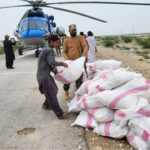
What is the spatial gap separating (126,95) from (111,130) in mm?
535

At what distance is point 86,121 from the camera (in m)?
3.39

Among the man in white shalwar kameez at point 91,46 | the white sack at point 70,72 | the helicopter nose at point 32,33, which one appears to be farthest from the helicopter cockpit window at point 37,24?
the white sack at point 70,72

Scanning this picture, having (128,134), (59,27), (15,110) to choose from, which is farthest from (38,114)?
(59,27)

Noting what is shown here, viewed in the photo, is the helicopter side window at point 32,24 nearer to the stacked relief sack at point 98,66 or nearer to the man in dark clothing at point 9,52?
the man in dark clothing at point 9,52

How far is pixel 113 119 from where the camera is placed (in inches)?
123

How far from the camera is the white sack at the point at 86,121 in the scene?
3.31 metres

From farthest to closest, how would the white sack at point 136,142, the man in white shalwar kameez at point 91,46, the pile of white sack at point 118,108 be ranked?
the man in white shalwar kameez at point 91,46 → the pile of white sack at point 118,108 → the white sack at point 136,142

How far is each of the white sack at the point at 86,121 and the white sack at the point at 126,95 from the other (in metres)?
0.33

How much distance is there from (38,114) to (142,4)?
261cm

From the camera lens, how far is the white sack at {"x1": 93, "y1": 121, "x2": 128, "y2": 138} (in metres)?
2.86

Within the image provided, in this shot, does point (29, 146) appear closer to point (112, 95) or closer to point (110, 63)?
point (112, 95)

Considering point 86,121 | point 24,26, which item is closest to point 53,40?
point 86,121

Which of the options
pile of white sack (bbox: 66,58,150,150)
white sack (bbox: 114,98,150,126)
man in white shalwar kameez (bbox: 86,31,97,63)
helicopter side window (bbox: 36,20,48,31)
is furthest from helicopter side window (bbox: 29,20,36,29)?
white sack (bbox: 114,98,150,126)

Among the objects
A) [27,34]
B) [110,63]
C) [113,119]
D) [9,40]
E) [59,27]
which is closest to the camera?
[113,119]
